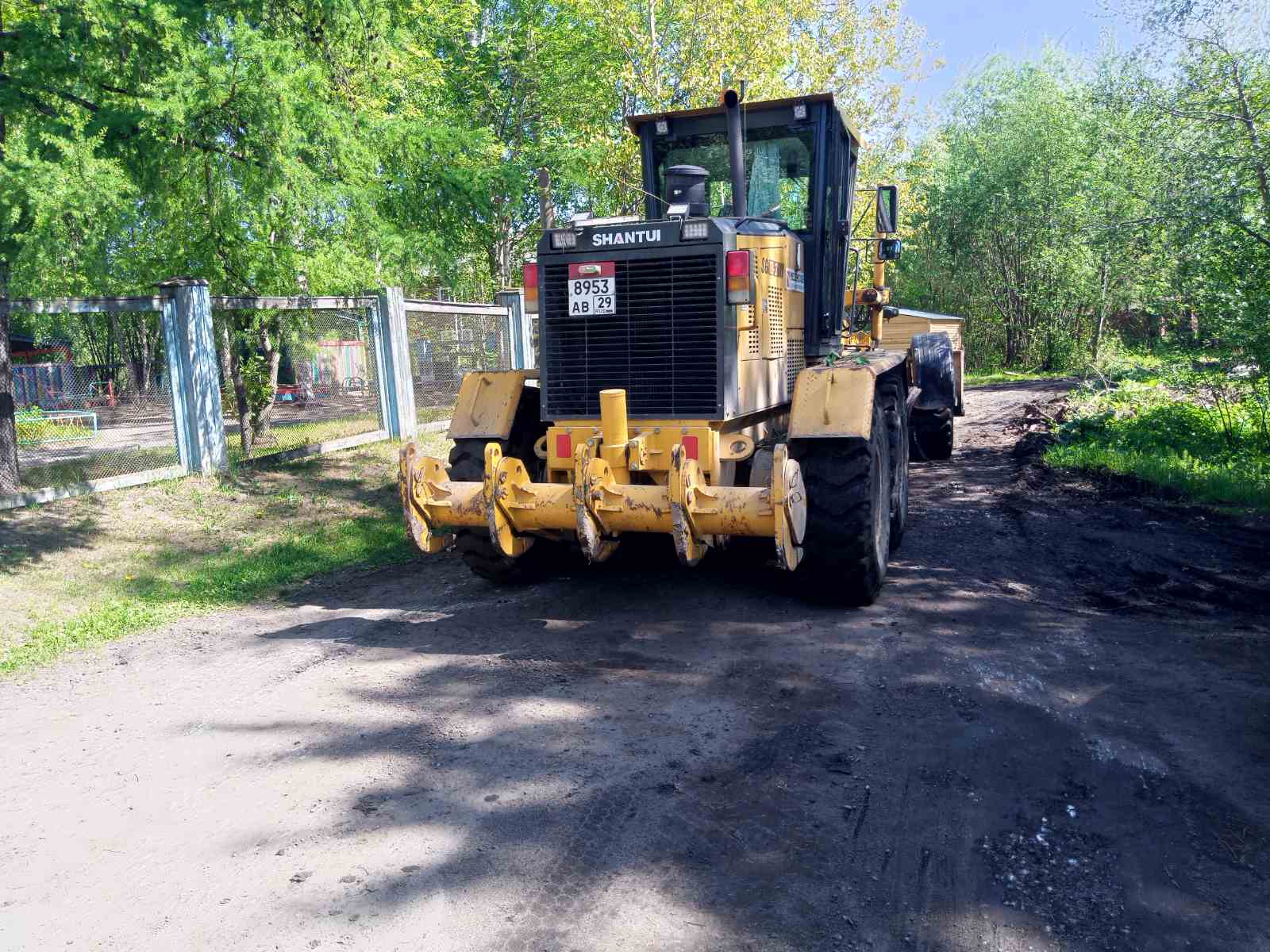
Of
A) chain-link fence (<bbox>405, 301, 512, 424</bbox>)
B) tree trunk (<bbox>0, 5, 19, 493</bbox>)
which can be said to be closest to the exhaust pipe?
tree trunk (<bbox>0, 5, 19, 493</bbox>)

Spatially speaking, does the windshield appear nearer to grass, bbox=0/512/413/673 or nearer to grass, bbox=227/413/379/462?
grass, bbox=0/512/413/673

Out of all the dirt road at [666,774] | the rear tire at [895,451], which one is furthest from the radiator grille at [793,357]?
the dirt road at [666,774]

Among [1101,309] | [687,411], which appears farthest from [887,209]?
[1101,309]

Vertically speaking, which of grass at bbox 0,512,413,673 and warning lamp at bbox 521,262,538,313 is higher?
warning lamp at bbox 521,262,538,313

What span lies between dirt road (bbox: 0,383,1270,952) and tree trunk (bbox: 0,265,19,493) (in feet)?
12.3

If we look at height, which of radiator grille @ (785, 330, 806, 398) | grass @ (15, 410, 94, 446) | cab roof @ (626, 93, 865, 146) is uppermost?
cab roof @ (626, 93, 865, 146)

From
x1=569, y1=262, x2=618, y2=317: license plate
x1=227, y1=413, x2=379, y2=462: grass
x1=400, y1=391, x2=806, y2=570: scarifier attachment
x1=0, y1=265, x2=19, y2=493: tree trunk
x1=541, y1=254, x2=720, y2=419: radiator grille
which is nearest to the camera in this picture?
x1=400, y1=391, x2=806, y2=570: scarifier attachment

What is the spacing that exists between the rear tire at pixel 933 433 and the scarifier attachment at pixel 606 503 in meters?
6.79

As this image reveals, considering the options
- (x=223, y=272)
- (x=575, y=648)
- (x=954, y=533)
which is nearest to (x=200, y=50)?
(x=223, y=272)

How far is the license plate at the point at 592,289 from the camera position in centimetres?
620

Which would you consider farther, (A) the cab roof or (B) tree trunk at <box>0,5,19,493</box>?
(B) tree trunk at <box>0,5,19,493</box>

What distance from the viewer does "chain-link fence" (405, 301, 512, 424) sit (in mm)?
14711

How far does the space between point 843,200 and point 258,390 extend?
30.9 feet

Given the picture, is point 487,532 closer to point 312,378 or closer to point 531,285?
point 531,285
